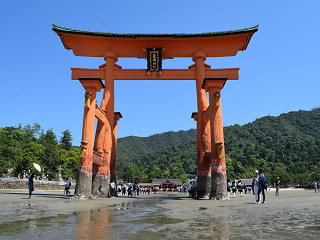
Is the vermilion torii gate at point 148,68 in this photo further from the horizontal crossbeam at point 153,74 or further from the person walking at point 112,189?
the person walking at point 112,189

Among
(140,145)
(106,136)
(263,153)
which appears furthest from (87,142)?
(140,145)

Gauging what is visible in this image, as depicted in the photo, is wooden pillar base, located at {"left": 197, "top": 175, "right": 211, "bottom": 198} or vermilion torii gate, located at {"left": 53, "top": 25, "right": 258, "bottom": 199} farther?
vermilion torii gate, located at {"left": 53, "top": 25, "right": 258, "bottom": 199}

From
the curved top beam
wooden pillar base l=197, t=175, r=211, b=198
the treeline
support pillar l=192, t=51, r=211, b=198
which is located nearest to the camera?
wooden pillar base l=197, t=175, r=211, b=198

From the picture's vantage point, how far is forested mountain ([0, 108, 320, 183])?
4638 cm

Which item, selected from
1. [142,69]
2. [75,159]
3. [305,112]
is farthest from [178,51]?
[305,112]

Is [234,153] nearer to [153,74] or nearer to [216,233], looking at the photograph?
[153,74]

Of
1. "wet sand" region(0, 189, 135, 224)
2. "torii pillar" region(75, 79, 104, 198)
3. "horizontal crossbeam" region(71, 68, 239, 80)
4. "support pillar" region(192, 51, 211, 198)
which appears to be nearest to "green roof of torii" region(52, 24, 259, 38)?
"support pillar" region(192, 51, 211, 198)

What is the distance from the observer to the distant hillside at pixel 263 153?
86938mm

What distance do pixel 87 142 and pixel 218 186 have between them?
705 cm

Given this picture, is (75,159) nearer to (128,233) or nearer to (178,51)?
(178,51)

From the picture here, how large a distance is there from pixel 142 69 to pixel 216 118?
22.6 feet

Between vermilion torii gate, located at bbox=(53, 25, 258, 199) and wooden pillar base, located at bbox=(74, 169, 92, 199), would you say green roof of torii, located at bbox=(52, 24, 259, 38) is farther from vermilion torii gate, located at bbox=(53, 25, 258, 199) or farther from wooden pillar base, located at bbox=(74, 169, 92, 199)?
wooden pillar base, located at bbox=(74, 169, 92, 199)

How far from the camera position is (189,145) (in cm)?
13425

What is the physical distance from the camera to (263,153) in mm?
99688
